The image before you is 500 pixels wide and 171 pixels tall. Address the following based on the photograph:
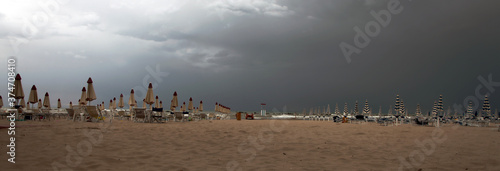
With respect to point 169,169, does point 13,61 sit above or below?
above

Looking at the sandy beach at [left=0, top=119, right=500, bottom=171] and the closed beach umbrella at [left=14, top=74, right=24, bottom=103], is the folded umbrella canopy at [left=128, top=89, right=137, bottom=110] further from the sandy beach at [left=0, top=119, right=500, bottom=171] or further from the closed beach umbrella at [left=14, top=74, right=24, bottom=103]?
the sandy beach at [left=0, top=119, right=500, bottom=171]

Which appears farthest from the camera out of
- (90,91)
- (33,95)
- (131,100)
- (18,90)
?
(131,100)

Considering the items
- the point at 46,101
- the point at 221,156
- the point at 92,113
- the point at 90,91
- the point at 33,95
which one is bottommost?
the point at 221,156

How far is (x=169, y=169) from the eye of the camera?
177 inches

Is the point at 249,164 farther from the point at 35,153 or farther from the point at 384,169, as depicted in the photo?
the point at 35,153

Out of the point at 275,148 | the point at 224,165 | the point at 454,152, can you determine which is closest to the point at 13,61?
the point at 224,165

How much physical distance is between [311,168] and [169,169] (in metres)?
2.30

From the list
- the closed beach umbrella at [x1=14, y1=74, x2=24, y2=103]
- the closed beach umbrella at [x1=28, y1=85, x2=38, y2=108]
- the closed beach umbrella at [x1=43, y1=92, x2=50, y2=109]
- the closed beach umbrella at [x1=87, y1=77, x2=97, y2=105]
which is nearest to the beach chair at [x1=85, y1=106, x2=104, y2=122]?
the closed beach umbrella at [x1=87, y1=77, x2=97, y2=105]
